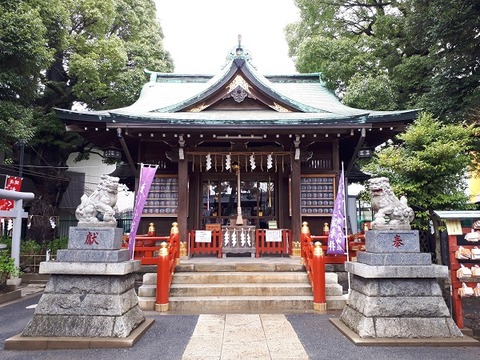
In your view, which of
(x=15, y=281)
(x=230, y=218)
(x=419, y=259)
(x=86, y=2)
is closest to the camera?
(x=419, y=259)

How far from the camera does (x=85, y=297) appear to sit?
5.31 meters

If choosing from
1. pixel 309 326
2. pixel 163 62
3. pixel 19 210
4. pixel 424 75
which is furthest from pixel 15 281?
pixel 424 75

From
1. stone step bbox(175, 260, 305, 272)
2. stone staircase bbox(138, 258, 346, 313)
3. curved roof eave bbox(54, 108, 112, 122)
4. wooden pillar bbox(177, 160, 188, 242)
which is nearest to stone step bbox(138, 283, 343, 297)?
stone staircase bbox(138, 258, 346, 313)

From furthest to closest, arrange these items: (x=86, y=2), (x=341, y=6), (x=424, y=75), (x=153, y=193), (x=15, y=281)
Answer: (x=341, y=6), (x=424, y=75), (x=86, y=2), (x=153, y=193), (x=15, y=281)

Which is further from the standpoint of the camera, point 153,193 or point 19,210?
point 153,193

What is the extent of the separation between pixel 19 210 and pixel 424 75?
18.3m

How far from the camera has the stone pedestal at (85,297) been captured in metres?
5.24

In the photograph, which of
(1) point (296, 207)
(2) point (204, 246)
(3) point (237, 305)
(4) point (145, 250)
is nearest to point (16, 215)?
(4) point (145, 250)

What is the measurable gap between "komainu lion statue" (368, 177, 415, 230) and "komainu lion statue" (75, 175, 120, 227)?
15.3 feet

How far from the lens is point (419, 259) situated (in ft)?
17.7

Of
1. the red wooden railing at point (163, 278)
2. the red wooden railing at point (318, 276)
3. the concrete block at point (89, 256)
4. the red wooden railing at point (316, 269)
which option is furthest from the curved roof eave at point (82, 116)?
the red wooden railing at point (318, 276)

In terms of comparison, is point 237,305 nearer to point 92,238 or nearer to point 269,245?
point 269,245

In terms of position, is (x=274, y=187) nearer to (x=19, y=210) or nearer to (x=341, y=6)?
(x=19, y=210)

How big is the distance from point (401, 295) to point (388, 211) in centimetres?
139
